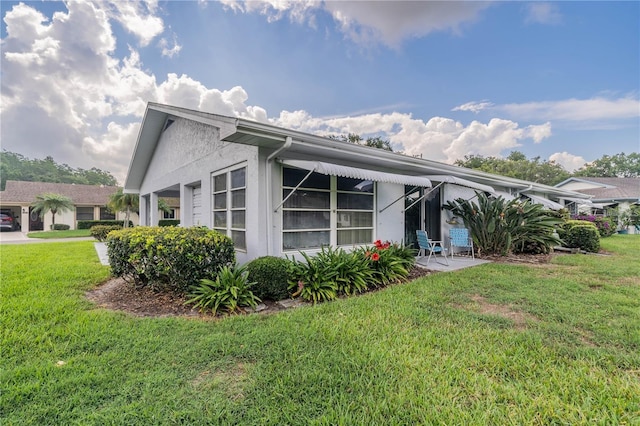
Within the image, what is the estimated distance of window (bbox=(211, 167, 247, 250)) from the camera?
6.80 metres

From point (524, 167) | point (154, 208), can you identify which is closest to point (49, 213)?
point (154, 208)

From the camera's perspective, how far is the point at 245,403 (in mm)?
2336

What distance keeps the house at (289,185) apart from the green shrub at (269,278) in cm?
94

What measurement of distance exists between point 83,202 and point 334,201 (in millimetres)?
34288

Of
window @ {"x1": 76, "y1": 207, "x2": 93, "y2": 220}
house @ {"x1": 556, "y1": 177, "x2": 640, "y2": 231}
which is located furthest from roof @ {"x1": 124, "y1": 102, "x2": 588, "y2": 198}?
window @ {"x1": 76, "y1": 207, "x2": 93, "y2": 220}

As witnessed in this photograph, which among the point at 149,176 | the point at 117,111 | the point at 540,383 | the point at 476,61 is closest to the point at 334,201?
the point at 540,383

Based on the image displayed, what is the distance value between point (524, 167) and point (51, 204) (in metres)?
56.1

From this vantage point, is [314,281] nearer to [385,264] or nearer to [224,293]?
[224,293]

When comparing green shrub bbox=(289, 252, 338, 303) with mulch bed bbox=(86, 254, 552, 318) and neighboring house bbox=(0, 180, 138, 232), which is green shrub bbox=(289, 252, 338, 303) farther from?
neighboring house bbox=(0, 180, 138, 232)

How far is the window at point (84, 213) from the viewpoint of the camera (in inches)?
1197

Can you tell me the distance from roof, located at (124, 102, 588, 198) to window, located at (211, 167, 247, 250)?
4.41 ft

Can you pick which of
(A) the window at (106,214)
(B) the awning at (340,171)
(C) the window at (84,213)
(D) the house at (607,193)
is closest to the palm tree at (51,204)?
(C) the window at (84,213)

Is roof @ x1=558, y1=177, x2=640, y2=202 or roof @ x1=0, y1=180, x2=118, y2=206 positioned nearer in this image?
roof @ x1=558, y1=177, x2=640, y2=202

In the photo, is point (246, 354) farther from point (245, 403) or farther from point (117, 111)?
point (117, 111)
